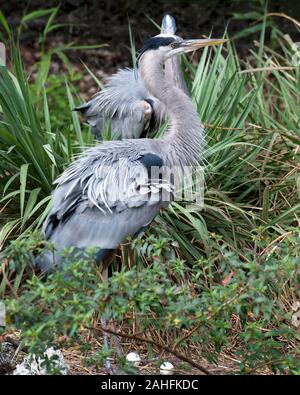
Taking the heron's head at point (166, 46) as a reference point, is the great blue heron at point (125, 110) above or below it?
below

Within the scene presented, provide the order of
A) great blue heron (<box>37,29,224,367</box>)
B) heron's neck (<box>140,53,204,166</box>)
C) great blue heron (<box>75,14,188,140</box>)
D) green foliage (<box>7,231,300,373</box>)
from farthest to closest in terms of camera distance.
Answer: great blue heron (<box>75,14,188,140</box>) → heron's neck (<box>140,53,204,166</box>) → great blue heron (<box>37,29,224,367</box>) → green foliage (<box>7,231,300,373</box>)

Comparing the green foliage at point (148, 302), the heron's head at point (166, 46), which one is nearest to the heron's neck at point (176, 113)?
the heron's head at point (166, 46)

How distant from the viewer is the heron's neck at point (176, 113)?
5.30 metres

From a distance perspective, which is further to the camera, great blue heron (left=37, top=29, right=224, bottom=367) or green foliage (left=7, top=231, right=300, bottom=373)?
great blue heron (left=37, top=29, right=224, bottom=367)

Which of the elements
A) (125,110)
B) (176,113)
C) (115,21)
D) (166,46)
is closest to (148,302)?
(176,113)

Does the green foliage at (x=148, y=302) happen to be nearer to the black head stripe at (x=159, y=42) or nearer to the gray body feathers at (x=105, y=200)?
the gray body feathers at (x=105, y=200)

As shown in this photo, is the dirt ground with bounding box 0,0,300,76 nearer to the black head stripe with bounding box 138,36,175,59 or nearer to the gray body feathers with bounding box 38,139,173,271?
the black head stripe with bounding box 138,36,175,59

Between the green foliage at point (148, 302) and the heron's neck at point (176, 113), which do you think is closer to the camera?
the green foliage at point (148, 302)

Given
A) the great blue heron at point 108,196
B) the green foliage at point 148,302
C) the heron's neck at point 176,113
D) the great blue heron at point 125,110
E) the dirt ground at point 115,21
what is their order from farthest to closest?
the dirt ground at point 115,21
the great blue heron at point 125,110
the heron's neck at point 176,113
the great blue heron at point 108,196
the green foliage at point 148,302

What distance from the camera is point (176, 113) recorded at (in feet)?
17.5

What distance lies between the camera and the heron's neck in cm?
530

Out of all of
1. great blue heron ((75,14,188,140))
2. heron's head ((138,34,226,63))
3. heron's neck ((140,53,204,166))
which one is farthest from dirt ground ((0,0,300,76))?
heron's neck ((140,53,204,166))

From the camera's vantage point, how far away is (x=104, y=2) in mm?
9578
